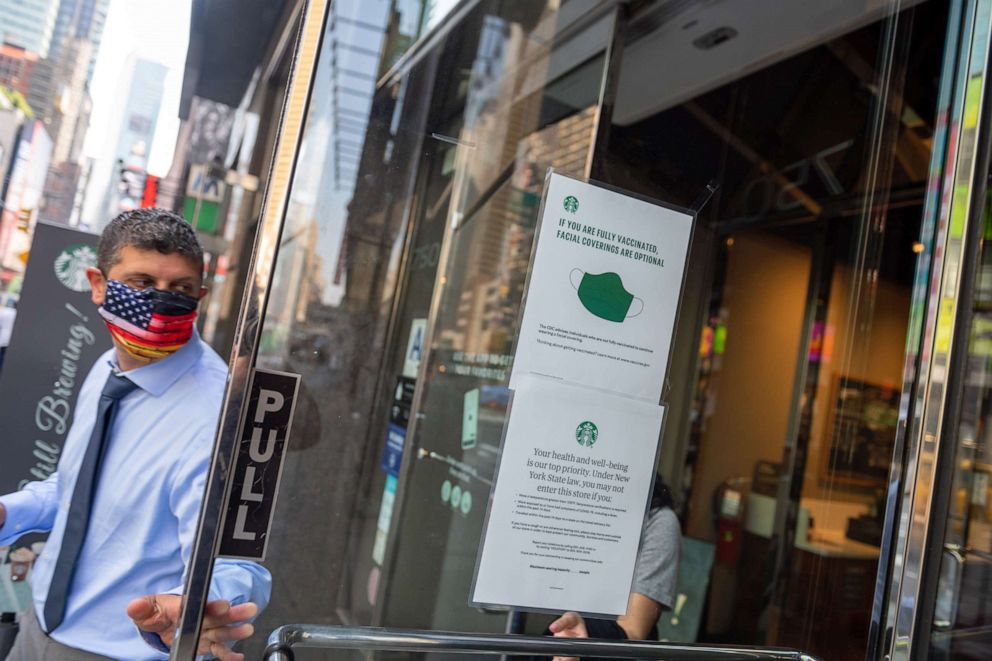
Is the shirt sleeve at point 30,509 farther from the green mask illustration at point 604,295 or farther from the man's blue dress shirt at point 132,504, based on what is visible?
the green mask illustration at point 604,295

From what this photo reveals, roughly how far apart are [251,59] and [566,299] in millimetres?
841

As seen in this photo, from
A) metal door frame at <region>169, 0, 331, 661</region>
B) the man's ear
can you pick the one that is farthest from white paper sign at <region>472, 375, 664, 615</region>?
the man's ear

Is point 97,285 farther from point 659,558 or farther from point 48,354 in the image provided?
point 659,558

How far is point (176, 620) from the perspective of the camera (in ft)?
4.41

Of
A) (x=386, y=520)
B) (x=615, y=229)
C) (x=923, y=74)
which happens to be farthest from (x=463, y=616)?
(x=923, y=74)

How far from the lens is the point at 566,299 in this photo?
170cm

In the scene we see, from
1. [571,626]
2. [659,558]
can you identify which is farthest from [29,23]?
[659,558]

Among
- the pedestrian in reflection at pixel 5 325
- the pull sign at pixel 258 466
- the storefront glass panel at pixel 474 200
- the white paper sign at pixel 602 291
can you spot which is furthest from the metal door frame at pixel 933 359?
the pedestrian in reflection at pixel 5 325

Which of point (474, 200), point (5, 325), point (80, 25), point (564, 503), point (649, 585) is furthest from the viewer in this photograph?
point (474, 200)

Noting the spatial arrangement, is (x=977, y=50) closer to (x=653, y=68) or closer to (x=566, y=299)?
(x=653, y=68)

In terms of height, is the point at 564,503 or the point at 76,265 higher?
the point at 76,265

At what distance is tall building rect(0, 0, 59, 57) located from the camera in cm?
152

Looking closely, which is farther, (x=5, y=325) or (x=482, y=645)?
(x=482, y=645)

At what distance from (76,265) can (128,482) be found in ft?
1.38
